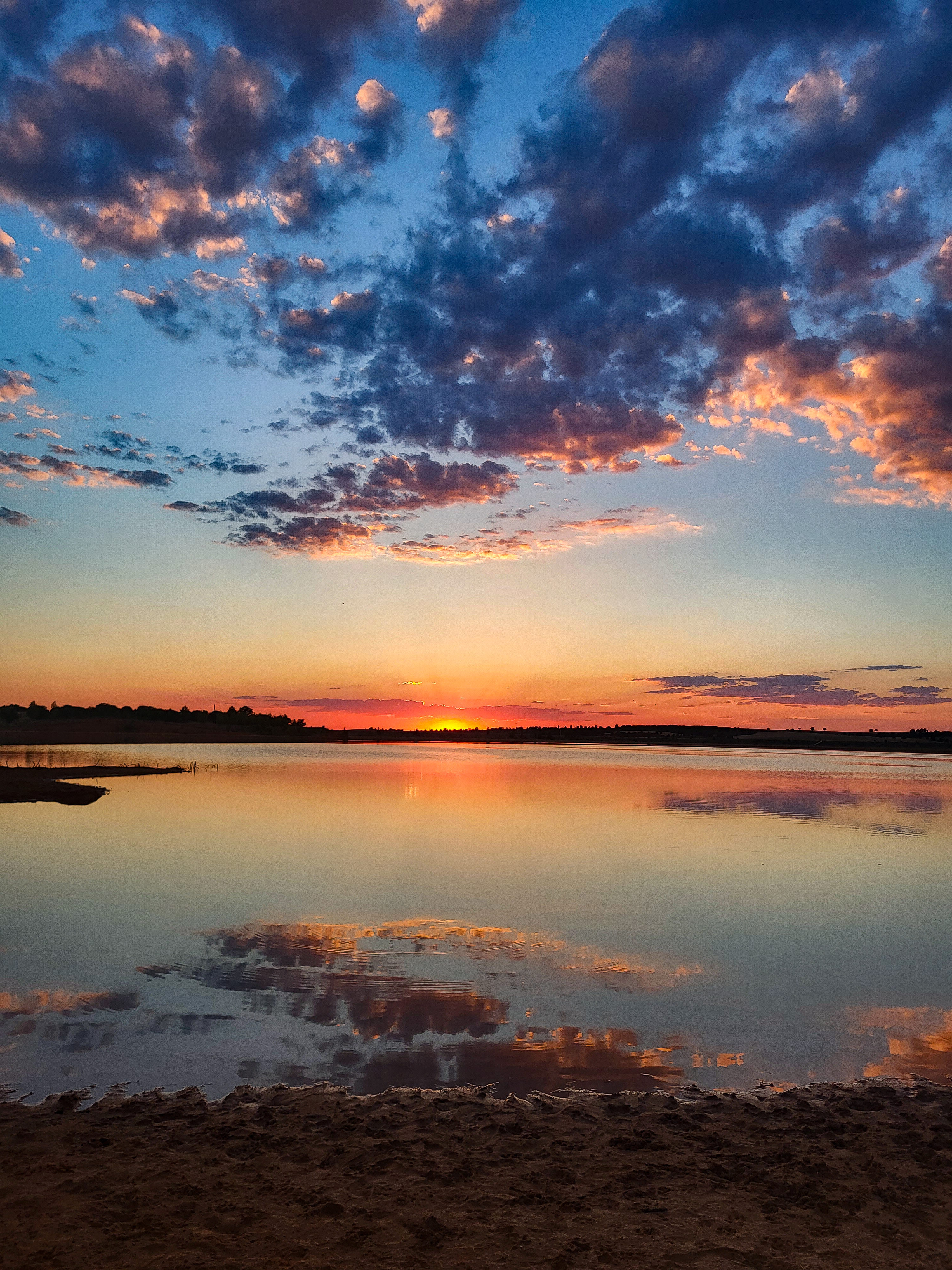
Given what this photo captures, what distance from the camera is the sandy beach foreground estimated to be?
4840 mm

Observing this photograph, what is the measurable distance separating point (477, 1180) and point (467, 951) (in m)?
6.53

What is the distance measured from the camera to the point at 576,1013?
9508 mm

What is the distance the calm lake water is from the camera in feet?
26.7

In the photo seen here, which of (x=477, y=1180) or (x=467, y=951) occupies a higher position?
(x=477, y=1180)

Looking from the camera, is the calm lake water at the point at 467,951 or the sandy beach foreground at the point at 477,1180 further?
the calm lake water at the point at 467,951

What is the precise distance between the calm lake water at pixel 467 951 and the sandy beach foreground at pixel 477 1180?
0.72 m

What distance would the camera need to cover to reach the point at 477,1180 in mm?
5703

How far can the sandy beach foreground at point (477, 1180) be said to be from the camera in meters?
4.84

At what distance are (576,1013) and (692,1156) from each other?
3496mm

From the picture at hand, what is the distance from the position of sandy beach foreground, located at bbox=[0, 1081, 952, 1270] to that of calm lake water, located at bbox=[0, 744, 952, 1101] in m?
0.72

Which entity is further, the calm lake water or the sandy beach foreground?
the calm lake water

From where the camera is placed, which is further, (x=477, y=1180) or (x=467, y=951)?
(x=467, y=951)

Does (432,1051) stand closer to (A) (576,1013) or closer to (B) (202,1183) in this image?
(A) (576,1013)

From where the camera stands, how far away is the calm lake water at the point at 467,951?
8.13 meters
